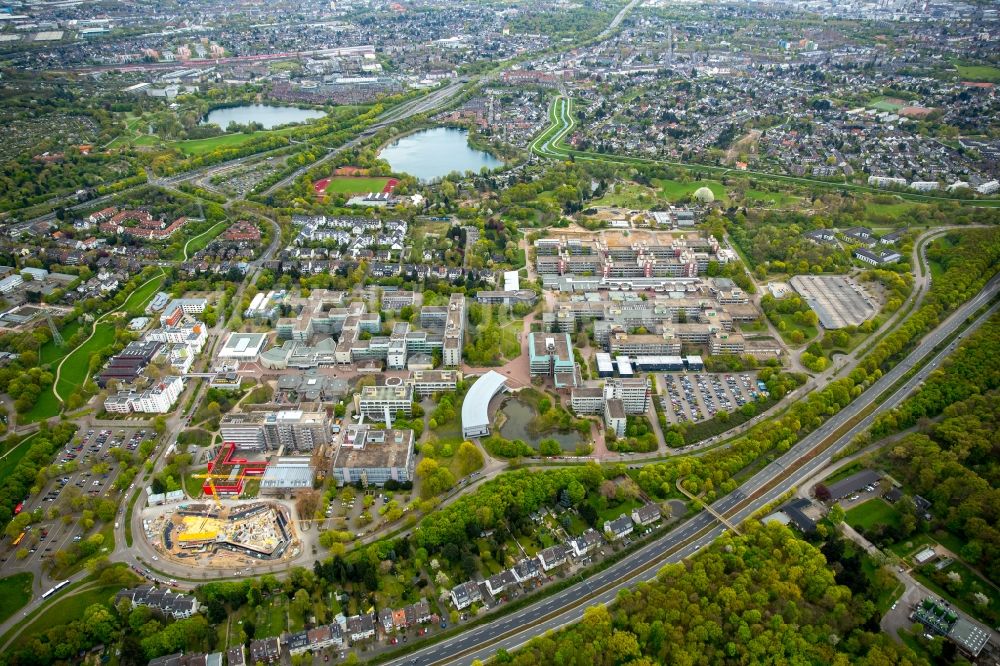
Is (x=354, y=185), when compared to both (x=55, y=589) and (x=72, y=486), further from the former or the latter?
(x=55, y=589)

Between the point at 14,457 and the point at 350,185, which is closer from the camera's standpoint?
the point at 14,457

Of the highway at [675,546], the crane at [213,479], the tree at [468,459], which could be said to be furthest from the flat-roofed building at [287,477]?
the highway at [675,546]

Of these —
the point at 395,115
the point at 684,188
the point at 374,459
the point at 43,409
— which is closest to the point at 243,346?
the point at 43,409

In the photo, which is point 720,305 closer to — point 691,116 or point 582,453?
point 582,453

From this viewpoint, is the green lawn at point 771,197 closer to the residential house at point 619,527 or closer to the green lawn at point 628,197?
the green lawn at point 628,197

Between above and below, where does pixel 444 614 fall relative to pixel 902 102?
below

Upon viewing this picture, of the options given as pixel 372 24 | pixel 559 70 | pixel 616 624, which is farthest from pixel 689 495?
pixel 372 24
